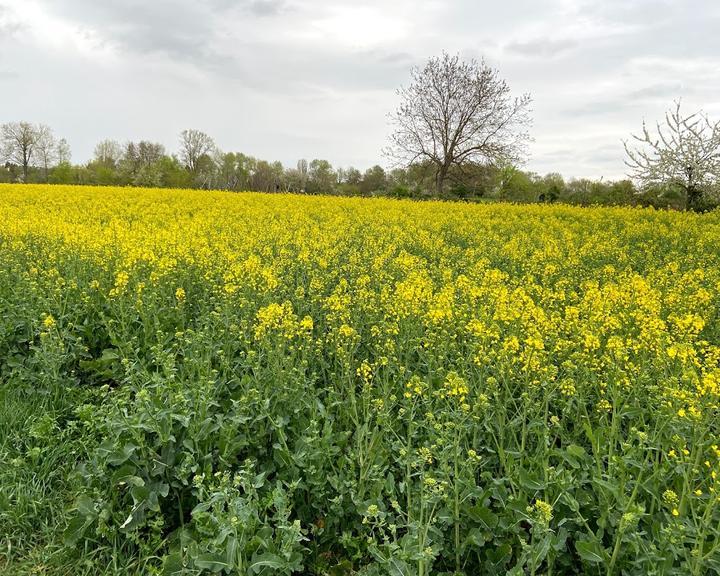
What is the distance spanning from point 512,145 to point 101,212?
2770 cm

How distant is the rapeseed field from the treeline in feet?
66.9

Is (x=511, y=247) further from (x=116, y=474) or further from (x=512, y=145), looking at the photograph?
(x=512, y=145)

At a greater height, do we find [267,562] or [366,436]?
[366,436]

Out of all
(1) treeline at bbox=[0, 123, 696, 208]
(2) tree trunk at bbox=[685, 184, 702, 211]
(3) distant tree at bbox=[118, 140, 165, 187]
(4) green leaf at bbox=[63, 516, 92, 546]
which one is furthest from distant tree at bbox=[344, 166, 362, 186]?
(4) green leaf at bbox=[63, 516, 92, 546]

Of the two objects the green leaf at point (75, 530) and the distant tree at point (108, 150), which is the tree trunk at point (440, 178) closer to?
the green leaf at point (75, 530)

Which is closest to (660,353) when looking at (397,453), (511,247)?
(397,453)

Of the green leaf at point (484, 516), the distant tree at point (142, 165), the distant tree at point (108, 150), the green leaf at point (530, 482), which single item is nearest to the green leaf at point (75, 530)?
the green leaf at point (484, 516)

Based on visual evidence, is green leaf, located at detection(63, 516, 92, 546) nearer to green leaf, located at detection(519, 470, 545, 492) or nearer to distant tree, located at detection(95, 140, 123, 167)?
green leaf, located at detection(519, 470, 545, 492)

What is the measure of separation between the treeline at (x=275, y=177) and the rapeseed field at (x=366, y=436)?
66.9 ft

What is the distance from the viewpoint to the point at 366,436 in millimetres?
3277

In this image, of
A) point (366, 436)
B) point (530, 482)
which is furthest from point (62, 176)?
point (530, 482)

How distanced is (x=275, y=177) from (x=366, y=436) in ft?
154

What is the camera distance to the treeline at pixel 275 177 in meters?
35.5

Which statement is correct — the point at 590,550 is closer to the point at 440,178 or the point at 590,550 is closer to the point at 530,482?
the point at 530,482
